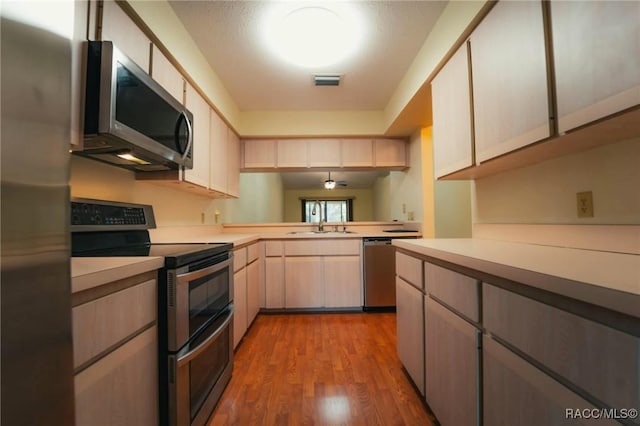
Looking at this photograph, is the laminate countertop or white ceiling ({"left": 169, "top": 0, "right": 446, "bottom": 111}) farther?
white ceiling ({"left": 169, "top": 0, "right": 446, "bottom": 111})

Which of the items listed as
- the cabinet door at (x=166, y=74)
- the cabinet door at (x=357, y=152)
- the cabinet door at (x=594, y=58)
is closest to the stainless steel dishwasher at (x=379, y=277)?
the cabinet door at (x=357, y=152)

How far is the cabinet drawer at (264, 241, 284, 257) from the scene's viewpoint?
290cm

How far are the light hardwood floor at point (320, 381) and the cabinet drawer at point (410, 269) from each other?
66 cm

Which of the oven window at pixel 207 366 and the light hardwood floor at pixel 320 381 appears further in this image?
the light hardwood floor at pixel 320 381

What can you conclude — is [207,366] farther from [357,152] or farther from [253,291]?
[357,152]

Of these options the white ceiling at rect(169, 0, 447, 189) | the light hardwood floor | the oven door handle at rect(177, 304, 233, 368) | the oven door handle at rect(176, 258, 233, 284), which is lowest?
the light hardwood floor

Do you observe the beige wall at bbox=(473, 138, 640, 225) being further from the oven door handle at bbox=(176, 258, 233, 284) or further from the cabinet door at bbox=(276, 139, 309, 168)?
the cabinet door at bbox=(276, 139, 309, 168)

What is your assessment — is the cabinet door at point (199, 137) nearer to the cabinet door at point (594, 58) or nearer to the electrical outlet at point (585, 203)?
the cabinet door at point (594, 58)

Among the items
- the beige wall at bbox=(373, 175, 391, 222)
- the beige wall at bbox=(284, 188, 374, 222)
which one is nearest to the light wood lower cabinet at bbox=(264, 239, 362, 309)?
the beige wall at bbox=(373, 175, 391, 222)

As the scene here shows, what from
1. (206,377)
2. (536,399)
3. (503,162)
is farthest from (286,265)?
(536,399)

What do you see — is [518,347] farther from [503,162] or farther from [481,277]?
[503,162]

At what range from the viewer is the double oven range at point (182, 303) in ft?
3.39

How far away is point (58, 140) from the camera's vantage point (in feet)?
1.60

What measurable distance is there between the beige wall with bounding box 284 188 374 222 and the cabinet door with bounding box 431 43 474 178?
6.87 m
